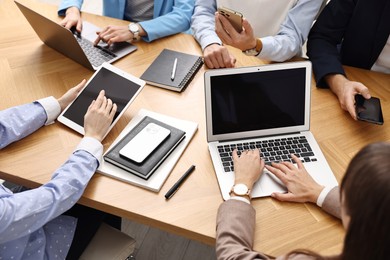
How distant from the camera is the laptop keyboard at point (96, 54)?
57.4 inches

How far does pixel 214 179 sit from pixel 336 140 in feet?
1.29

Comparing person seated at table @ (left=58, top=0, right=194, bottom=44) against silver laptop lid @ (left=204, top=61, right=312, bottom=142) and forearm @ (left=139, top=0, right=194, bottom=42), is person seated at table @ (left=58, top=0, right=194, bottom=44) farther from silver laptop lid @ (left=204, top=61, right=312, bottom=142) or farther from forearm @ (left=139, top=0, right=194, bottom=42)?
silver laptop lid @ (left=204, top=61, right=312, bottom=142)

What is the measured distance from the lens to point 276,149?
3.83ft

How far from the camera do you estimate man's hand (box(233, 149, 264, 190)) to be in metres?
1.05

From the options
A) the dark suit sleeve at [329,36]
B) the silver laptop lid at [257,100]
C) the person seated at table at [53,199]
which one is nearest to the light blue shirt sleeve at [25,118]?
the person seated at table at [53,199]

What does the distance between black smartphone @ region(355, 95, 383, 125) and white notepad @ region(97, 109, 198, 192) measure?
50 cm

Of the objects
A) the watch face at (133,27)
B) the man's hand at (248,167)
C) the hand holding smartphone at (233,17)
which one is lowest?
the man's hand at (248,167)

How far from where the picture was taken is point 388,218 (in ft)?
2.13

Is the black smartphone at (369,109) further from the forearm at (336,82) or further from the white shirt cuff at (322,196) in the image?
the white shirt cuff at (322,196)

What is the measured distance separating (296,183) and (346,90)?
43 centimetres

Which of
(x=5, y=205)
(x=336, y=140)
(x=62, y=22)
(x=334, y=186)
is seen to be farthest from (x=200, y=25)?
(x=5, y=205)

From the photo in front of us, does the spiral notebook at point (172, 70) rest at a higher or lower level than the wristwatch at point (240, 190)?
higher

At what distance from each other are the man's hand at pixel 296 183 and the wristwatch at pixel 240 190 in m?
0.07

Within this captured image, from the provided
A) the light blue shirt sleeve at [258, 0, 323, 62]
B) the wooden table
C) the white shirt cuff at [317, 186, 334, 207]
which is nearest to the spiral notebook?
the wooden table
